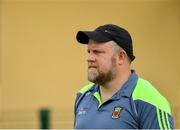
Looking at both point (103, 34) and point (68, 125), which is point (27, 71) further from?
point (103, 34)

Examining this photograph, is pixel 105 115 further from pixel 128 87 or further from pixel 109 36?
pixel 109 36

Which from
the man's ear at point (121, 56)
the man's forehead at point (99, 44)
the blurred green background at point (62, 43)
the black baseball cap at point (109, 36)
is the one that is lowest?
the blurred green background at point (62, 43)

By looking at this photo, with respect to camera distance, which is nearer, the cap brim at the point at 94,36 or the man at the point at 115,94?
the man at the point at 115,94

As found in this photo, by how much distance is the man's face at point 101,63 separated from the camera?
470 cm

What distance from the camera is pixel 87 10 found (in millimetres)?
12828

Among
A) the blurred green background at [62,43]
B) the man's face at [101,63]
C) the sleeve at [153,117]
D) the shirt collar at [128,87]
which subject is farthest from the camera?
the blurred green background at [62,43]

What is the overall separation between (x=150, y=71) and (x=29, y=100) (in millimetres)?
2266

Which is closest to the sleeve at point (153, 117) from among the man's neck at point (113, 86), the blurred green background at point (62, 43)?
the man's neck at point (113, 86)

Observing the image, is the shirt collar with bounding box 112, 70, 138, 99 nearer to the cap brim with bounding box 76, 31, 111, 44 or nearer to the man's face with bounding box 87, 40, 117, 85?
the man's face with bounding box 87, 40, 117, 85

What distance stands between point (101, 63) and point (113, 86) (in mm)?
176

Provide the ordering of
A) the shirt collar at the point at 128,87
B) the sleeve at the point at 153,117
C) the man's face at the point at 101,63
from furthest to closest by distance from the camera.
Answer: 1. the man's face at the point at 101,63
2. the shirt collar at the point at 128,87
3. the sleeve at the point at 153,117

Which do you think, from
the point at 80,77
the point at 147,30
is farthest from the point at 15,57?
the point at 147,30

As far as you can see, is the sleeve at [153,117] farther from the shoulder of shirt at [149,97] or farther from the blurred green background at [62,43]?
the blurred green background at [62,43]

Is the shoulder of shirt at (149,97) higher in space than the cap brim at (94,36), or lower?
lower
